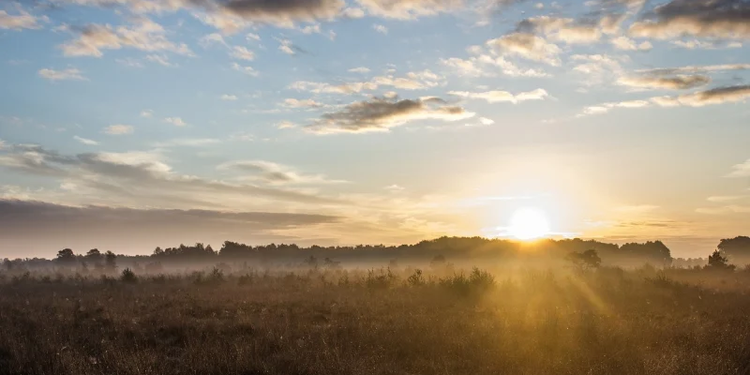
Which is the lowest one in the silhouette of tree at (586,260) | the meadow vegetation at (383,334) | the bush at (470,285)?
the meadow vegetation at (383,334)

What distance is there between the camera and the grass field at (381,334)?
9.36 metres

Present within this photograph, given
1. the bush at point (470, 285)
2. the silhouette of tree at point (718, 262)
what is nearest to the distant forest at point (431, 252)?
the silhouette of tree at point (718, 262)

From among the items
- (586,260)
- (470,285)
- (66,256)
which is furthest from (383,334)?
(66,256)

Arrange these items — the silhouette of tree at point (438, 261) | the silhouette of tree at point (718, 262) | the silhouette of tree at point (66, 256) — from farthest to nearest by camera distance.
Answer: the silhouette of tree at point (66, 256) < the silhouette of tree at point (438, 261) < the silhouette of tree at point (718, 262)

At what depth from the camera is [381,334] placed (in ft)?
39.1

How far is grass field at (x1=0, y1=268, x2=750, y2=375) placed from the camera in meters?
9.36

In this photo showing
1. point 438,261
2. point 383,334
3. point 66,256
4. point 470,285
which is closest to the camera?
point 383,334

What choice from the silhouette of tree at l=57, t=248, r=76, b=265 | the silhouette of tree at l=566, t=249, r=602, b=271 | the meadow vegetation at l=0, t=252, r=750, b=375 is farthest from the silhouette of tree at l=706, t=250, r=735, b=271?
the silhouette of tree at l=57, t=248, r=76, b=265

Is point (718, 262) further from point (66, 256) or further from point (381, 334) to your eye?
point (66, 256)

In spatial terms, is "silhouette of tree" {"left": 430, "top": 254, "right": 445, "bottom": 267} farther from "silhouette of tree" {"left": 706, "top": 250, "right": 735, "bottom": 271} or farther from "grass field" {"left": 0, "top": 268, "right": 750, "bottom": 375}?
"grass field" {"left": 0, "top": 268, "right": 750, "bottom": 375}

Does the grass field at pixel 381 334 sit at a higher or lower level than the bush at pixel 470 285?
lower

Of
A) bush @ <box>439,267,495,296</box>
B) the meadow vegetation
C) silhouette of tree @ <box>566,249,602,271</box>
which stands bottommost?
the meadow vegetation

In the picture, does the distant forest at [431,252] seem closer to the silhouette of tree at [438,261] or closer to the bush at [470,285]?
the silhouette of tree at [438,261]

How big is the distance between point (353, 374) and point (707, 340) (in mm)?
8202
